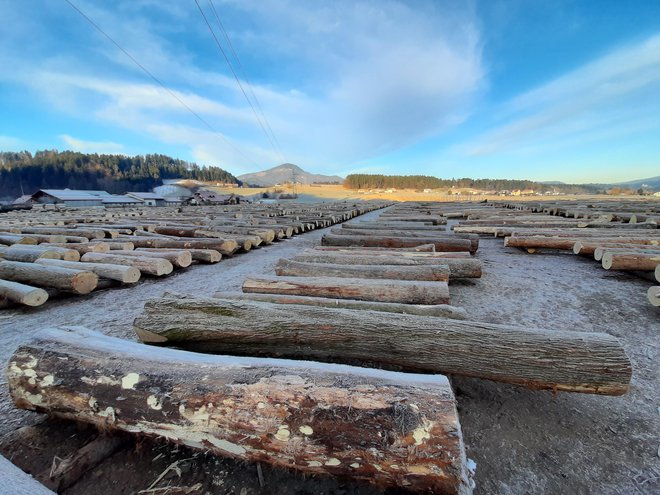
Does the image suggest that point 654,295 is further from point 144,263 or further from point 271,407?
point 144,263

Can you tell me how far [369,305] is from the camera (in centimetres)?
290

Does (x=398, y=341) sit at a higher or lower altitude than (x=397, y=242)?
lower

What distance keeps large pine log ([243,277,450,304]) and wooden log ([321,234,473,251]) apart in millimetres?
3179

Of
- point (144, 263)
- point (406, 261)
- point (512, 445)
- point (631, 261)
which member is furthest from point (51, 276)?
point (631, 261)

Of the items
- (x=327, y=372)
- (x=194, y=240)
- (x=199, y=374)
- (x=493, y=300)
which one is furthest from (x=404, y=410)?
(x=194, y=240)

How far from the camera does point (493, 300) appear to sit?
3.93m

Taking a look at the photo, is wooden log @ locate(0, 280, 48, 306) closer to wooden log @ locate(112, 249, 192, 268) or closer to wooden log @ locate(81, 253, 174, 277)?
wooden log @ locate(81, 253, 174, 277)

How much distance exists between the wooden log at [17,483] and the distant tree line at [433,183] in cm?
8405

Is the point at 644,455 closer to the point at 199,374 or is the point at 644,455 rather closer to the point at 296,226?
the point at 199,374

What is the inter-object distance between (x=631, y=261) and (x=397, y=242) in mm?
3961

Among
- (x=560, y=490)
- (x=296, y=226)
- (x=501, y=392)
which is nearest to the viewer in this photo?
(x=560, y=490)

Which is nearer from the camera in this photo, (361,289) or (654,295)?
(654,295)

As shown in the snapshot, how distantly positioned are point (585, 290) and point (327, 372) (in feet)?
15.2

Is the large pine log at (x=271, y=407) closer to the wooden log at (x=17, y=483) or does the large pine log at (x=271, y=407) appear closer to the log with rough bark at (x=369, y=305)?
the wooden log at (x=17, y=483)
